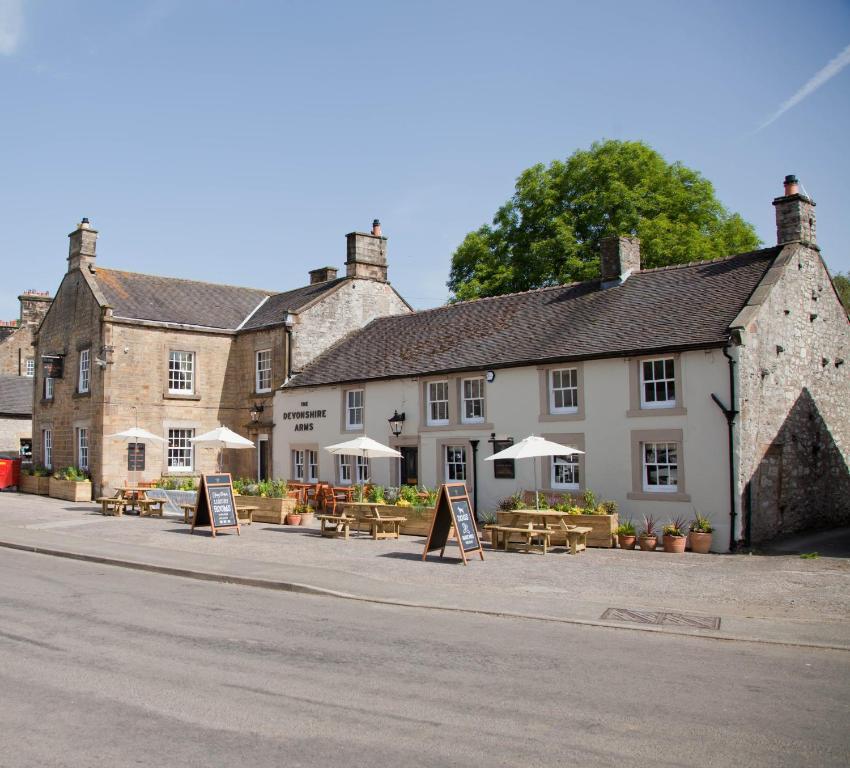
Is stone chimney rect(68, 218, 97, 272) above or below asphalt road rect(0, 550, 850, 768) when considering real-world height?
above

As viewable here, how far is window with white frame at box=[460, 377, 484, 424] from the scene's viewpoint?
24084 mm

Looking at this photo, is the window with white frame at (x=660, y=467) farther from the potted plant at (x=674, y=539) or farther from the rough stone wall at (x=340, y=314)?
the rough stone wall at (x=340, y=314)

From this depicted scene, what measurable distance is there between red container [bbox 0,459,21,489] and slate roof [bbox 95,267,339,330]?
30.7 feet

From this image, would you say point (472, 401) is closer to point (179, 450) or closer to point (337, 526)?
point (337, 526)

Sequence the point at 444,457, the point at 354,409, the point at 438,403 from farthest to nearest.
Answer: the point at 354,409 < the point at 438,403 < the point at 444,457

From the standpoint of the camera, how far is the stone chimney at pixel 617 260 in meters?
24.6

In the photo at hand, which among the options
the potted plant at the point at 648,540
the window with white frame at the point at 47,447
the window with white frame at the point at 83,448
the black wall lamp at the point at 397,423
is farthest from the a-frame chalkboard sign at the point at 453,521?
the window with white frame at the point at 47,447

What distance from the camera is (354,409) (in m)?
28.2

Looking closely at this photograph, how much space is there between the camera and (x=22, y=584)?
12.9 meters

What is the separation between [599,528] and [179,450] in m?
18.6

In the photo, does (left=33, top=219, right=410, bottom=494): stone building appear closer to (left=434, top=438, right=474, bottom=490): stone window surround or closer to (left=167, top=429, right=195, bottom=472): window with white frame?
(left=167, top=429, right=195, bottom=472): window with white frame

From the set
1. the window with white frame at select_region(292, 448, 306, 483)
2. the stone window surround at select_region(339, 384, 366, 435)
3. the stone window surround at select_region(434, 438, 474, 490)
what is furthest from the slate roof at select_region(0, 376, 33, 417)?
the stone window surround at select_region(434, 438, 474, 490)

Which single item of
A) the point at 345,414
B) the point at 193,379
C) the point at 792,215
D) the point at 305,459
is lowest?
the point at 305,459

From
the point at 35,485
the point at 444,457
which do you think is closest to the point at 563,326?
the point at 444,457
